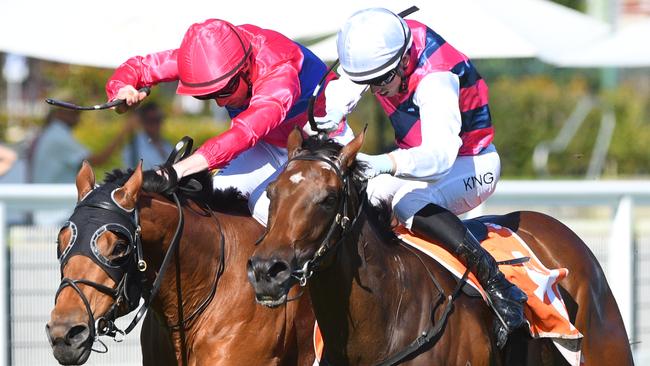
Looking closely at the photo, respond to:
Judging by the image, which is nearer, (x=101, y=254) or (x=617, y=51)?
(x=101, y=254)

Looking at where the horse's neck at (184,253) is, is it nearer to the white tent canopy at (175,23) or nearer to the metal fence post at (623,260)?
the metal fence post at (623,260)

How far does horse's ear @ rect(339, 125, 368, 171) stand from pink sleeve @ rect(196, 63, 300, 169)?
0.63m

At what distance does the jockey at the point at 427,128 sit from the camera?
13.0 ft

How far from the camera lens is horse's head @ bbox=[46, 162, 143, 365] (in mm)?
3820

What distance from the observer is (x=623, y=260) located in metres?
6.47

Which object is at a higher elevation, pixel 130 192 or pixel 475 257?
pixel 130 192

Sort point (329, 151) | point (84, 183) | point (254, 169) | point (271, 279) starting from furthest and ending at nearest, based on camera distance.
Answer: point (254, 169), point (84, 183), point (329, 151), point (271, 279)

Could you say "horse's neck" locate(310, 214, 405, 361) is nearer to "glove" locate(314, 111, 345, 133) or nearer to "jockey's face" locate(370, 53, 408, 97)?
"glove" locate(314, 111, 345, 133)

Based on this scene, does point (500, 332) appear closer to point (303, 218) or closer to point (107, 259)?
point (303, 218)

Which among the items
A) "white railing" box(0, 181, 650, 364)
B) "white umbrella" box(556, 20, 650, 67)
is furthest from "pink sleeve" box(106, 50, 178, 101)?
"white umbrella" box(556, 20, 650, 67)

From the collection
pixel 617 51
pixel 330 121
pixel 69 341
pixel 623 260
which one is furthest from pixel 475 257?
pixel 617 51

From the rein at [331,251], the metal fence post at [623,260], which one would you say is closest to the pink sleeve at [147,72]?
the rein at [331,251]

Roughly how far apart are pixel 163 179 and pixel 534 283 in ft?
5.13

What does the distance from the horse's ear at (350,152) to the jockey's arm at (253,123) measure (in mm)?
632
